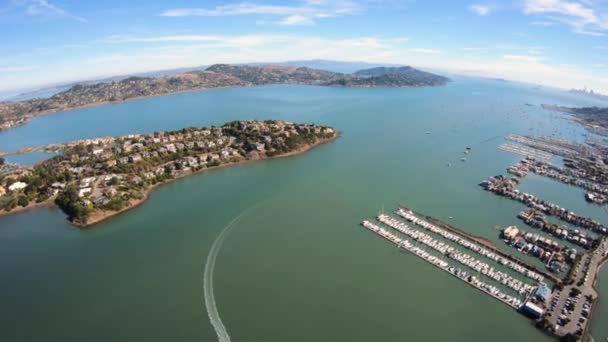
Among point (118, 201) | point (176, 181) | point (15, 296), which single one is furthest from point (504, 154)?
point (15, 296)

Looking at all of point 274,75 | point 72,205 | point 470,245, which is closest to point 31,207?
point 72,205

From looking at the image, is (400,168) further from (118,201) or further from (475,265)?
(118,201)

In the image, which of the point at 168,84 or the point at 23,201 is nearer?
the point at 23,201

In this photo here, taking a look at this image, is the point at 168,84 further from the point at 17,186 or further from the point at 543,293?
the point at 543,293

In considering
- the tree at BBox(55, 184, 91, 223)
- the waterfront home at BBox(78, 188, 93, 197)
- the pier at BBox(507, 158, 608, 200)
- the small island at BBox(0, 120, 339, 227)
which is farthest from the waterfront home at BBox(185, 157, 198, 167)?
the pier at BBox(507, 158, 608, 200)

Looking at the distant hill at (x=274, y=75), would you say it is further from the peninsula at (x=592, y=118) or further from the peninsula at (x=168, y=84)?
the peninsula at (x=592, y=118)

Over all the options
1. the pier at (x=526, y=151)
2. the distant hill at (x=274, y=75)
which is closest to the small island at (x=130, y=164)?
the pier at (x=526, y=151)

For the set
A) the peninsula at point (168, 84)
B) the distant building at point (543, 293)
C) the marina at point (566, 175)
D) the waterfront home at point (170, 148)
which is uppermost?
the peninsula at point (168, 84)
